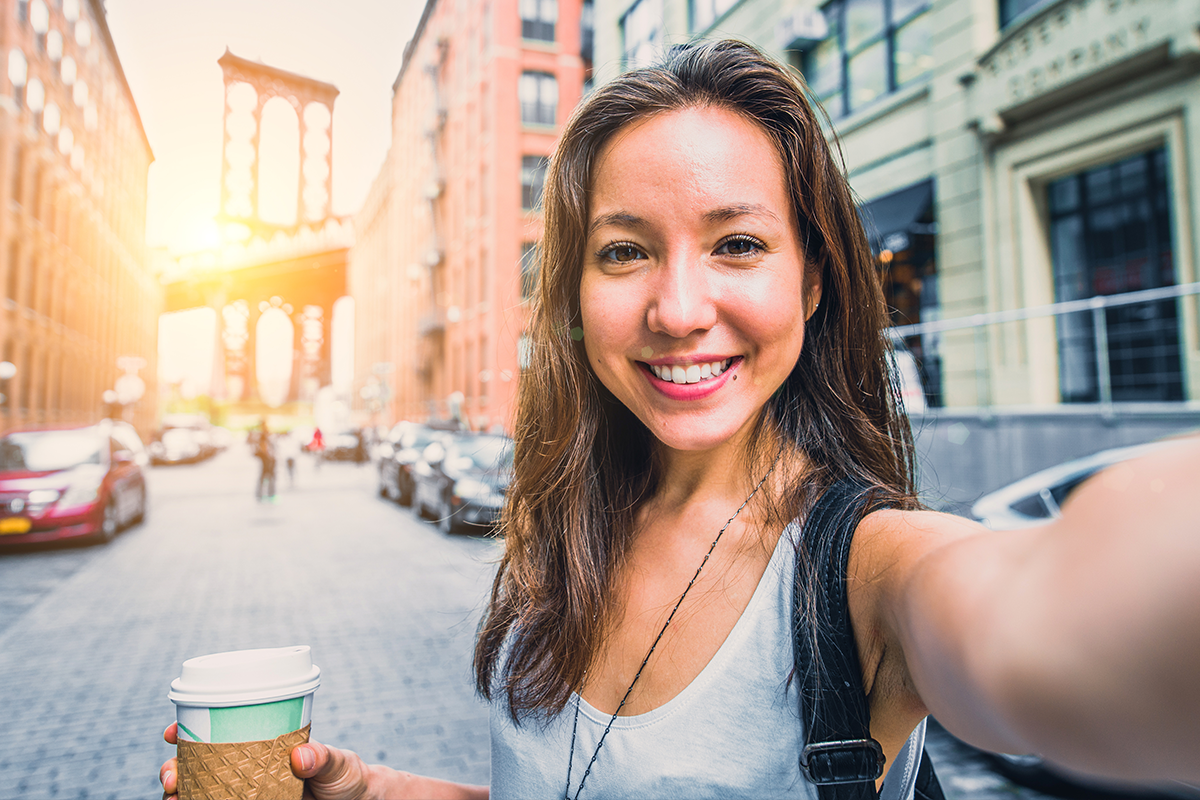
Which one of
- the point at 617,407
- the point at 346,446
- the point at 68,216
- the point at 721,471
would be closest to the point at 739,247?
the point at 721,471

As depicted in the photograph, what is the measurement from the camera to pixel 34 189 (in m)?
4.50

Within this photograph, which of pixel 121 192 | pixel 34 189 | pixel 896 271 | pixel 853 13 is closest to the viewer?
pixel 121 192

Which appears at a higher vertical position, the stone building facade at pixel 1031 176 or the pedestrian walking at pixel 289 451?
the stone building facade at pixel 1031 176

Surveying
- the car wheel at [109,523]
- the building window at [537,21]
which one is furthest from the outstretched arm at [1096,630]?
the car wheel at [109,523]

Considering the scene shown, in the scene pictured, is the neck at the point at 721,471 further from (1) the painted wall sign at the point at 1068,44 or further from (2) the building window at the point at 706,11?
(2) the building window at the point at 706,11

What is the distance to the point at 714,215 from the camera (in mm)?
864

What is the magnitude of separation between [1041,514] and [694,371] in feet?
11.2

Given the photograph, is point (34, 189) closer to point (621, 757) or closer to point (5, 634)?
point (5, 634)

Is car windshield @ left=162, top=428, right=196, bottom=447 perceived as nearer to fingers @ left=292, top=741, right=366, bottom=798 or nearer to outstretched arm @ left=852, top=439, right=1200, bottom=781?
fingers @ left=292, top=741, right=366, bottom=798

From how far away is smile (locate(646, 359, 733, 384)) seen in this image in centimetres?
91

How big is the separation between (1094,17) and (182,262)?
27.7 feet

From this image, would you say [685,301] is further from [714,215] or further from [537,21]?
[537,21]

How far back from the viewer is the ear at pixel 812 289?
999 mm

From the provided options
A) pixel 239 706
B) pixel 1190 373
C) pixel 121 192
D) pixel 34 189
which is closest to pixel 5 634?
pixel 34 189
